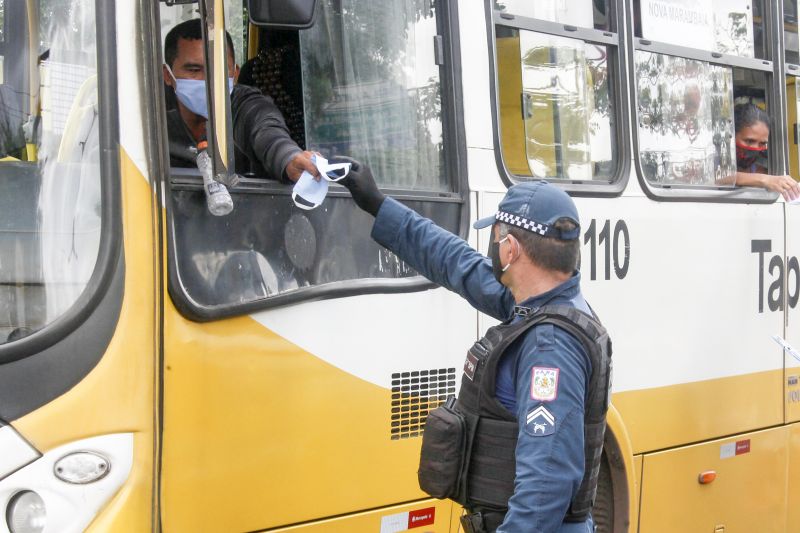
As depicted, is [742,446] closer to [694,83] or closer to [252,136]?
[694,83]

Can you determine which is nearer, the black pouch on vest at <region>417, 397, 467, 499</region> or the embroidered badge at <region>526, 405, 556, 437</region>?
the embroidered badge at <region>526, 405, 556, 437</region>

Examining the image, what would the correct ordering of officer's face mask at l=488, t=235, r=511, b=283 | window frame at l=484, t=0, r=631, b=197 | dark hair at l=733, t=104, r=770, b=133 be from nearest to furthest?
officer's face mask at l=488, t=235, r=511, b=283 → window frame at l=484, t=0, r=631, b=197 → dark hair at l=733, t=104, r=770, b=133

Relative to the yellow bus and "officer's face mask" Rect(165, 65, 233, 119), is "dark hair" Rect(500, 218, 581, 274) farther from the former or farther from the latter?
"officer's face mask" Rect(165, 65, 233, 119)

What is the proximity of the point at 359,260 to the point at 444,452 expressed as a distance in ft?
2.70

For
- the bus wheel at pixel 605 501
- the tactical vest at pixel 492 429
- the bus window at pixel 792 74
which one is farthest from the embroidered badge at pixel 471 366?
the bus window at pixel 792 74

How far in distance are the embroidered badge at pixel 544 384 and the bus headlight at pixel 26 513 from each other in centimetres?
133

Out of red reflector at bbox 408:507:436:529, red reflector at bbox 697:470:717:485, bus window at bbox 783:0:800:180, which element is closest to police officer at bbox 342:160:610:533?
red reflector at bbox 408:507:436:529

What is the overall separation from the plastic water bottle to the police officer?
0.78m

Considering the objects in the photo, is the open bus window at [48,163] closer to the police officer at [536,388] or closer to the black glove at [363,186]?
the black glove at [363,186]

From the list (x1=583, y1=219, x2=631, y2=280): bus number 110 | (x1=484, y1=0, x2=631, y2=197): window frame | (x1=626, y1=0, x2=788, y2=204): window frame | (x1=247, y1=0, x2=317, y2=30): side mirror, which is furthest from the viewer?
(x1=626, y1=0, x2=788, y2=204): window frame

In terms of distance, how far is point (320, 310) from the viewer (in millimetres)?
3373

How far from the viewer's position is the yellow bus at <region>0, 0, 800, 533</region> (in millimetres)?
2857

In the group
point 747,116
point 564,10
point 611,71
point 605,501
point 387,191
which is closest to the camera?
point 387,191

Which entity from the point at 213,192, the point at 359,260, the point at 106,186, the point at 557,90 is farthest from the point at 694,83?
the point at 106,186
